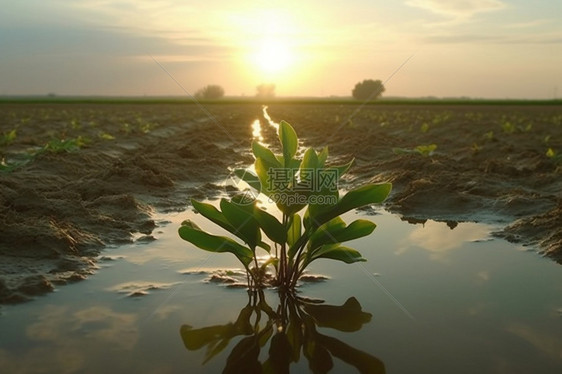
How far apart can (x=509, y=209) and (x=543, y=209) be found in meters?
0.28

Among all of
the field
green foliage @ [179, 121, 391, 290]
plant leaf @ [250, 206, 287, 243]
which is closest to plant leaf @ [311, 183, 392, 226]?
green foliage @ [179, 121, 391, 290]

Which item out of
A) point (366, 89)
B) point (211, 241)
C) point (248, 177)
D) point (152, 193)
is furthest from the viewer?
point (366, 89)

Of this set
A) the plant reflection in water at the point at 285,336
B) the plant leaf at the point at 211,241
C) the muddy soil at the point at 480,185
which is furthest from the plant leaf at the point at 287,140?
the muddy soil at the point at 480,185

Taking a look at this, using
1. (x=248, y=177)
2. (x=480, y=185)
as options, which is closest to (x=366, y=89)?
(x=480, y=185)

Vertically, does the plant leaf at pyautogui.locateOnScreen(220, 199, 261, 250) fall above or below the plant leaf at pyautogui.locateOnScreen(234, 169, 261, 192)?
below

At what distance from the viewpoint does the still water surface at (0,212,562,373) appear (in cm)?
234

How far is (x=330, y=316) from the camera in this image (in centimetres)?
283

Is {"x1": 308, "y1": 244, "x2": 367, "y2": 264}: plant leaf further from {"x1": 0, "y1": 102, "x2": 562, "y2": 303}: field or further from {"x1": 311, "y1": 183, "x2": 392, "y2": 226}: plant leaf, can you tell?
{"x1": 0, "y1": 102, "x2": 562, "y2": 303}: field

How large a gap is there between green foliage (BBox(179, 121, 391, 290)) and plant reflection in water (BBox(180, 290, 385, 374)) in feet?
0.86

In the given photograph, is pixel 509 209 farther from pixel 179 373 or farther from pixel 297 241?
pixel 179 373

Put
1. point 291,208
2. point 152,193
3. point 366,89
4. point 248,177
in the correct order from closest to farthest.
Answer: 1. point 291,208
2. point 248,177
3. point 152,193
4. point 366,89

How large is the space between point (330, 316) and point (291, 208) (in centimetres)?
54

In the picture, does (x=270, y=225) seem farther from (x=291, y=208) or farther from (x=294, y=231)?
(x=294, y=231)

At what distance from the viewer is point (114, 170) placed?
681 centimetres
